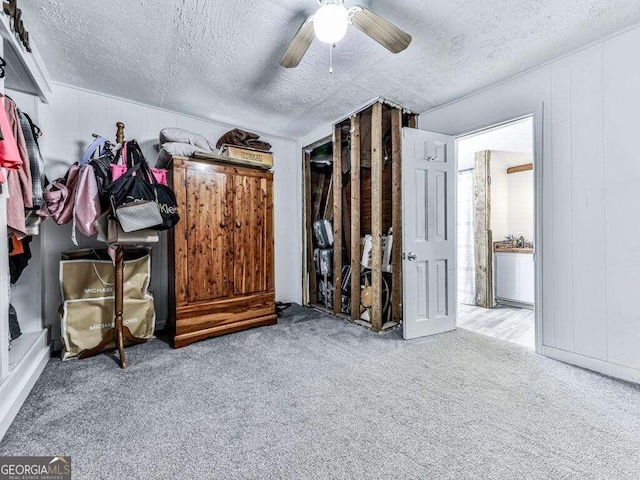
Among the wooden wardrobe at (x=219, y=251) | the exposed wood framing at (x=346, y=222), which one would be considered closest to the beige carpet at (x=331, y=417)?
the wooden wardrobe at (x=219, y=251)

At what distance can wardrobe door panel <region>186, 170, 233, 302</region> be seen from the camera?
103 inches

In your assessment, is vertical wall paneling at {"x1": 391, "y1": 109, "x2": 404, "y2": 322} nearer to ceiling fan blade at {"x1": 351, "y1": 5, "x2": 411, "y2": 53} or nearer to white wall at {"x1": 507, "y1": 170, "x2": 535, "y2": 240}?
ceiling fan blade at {"x1": 351, "y1": 5, "x2": 411, "y2": 53}

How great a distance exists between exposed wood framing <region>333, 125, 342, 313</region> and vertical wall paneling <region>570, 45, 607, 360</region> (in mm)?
2189

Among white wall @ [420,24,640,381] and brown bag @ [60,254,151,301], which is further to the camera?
brown bag @ [60,254,151,301]

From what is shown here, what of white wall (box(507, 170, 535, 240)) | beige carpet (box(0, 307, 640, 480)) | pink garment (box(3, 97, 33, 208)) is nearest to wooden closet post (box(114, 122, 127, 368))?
beige carpet (box(0, 307, 640, 480))

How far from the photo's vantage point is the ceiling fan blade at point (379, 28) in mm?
1501

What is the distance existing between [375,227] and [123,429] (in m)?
2.48

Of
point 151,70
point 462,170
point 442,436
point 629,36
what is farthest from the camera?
point 462,170

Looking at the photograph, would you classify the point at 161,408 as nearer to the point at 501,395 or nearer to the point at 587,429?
the point at 501,395

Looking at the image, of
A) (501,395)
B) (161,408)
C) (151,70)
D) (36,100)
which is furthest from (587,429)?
(36,100)

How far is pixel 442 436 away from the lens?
1.40 m

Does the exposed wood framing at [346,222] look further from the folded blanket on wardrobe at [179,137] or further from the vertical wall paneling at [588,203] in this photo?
the vertical wall paneling at [588,203]

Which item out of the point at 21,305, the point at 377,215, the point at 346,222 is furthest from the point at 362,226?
the point at 21,305

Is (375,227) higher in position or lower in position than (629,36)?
lower
